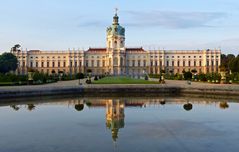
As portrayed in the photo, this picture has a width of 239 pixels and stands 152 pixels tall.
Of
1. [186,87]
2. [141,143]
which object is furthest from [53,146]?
[186,87]

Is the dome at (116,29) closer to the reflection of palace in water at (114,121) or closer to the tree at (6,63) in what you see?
the tree at (6,63)

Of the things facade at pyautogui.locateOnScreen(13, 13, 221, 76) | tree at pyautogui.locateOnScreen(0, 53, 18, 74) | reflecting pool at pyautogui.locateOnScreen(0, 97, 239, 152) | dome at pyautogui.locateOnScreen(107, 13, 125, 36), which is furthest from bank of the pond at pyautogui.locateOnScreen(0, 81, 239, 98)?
dome at pyautogui.locateOnScreen(107, 13, 125, 36)

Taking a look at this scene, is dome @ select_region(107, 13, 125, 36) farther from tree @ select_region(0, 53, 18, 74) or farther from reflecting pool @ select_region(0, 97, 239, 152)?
reflecting pool @ select_region(0, 97, 239, 152)

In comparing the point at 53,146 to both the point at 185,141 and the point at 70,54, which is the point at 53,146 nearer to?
the point at 185,141

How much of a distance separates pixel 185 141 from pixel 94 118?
15.0 ft

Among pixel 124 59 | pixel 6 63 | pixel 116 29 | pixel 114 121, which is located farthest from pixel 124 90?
pixel 116 29

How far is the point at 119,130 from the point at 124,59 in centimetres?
8035

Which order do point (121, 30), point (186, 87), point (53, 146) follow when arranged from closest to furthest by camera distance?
point (53, 146) < point (186, 87) < point (121, 30)

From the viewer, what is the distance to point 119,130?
9852mm

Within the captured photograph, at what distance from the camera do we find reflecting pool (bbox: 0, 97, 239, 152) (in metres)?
7.98

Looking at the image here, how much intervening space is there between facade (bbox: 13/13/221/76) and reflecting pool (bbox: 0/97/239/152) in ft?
251

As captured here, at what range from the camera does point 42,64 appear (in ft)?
310

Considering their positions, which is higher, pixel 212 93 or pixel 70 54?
pixel 70 54

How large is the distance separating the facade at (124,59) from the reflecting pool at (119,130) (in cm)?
7664
